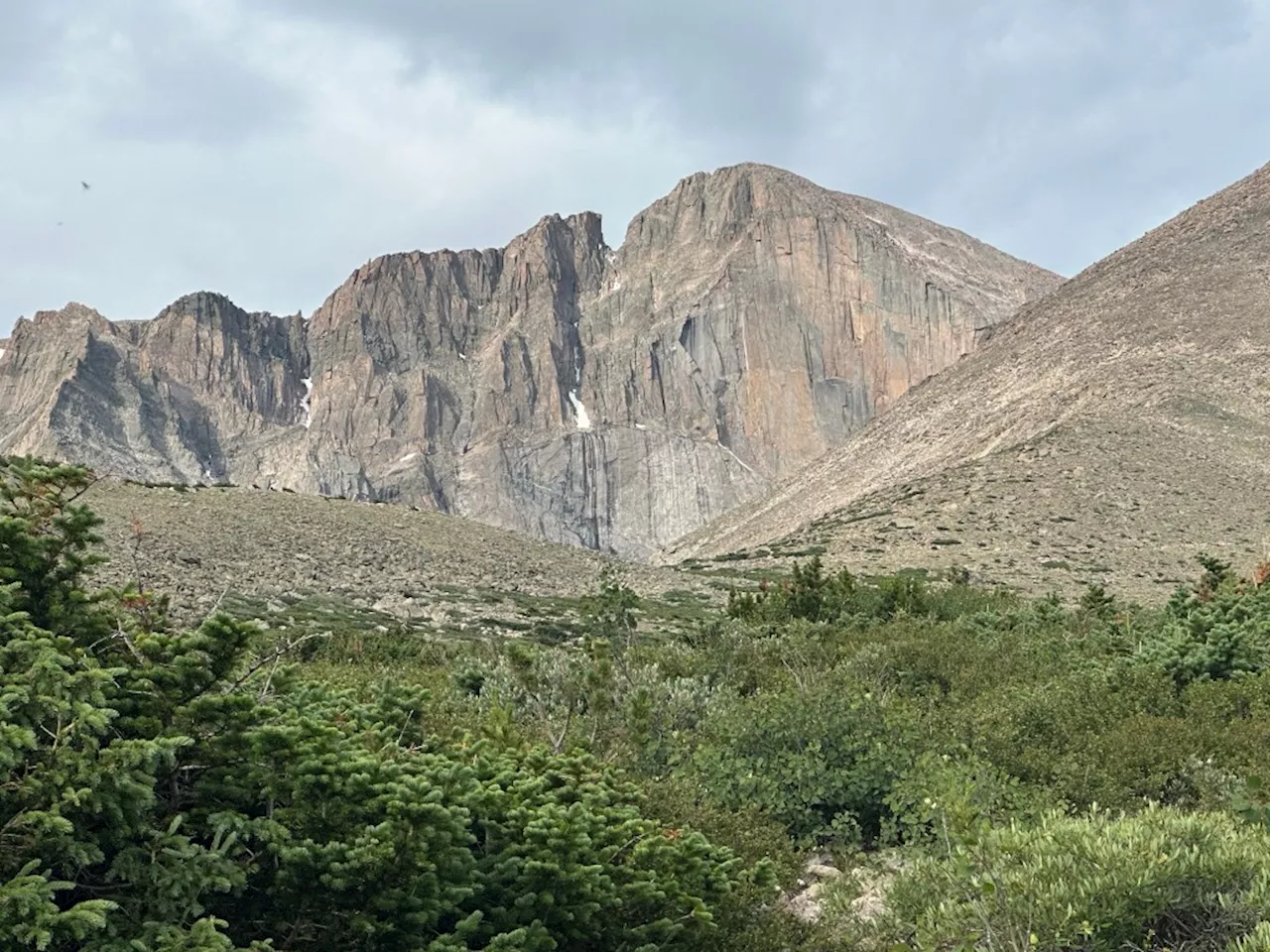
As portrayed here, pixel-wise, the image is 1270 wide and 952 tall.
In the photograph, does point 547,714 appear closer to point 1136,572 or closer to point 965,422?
point 1136,572

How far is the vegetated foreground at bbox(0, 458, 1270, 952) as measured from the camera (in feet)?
15.2

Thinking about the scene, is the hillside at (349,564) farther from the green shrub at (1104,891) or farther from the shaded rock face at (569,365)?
the shaded rock face at (569,365)

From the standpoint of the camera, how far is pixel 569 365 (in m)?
179

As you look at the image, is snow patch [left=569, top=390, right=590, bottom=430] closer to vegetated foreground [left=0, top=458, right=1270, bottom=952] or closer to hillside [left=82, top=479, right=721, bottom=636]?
hillside [left=82, top=479, right=721, bottom=636]

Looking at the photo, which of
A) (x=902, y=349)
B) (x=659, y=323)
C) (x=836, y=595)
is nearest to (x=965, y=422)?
(x=836, y=595)

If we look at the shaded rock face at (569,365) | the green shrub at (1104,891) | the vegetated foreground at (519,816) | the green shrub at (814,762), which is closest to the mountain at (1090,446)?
the green shrub at (814,762)

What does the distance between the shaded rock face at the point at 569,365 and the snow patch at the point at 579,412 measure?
30 cm

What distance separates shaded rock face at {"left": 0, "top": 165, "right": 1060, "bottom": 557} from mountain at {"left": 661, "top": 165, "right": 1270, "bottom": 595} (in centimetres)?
6522

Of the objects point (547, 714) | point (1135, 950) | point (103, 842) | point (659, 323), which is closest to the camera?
point (103, 842)

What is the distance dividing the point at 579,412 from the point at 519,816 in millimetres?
169886

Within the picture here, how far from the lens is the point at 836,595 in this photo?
919 inches

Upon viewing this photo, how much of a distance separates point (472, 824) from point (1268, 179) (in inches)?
3831

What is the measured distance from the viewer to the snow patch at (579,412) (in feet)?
565

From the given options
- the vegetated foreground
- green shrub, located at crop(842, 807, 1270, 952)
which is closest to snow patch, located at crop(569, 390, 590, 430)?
the vegetated foreground
